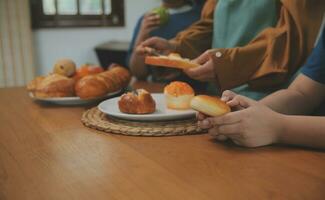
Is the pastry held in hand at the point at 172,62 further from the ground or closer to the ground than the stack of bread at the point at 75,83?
further from the ground

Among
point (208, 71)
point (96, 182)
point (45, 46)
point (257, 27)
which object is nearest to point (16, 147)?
point (96, 182)

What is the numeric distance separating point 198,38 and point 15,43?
1654 millimetres

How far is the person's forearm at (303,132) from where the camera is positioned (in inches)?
25.0

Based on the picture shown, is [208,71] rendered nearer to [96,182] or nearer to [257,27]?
[257,27]

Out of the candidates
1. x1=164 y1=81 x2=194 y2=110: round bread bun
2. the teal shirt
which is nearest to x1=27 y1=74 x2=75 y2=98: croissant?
x1=164 y1=81 x2=194 y2=110: round bread bun

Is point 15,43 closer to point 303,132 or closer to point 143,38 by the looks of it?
point 143,38

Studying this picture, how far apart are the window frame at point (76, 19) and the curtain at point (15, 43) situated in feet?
0.30

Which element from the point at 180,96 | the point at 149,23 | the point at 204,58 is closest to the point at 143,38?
the point at 149,23

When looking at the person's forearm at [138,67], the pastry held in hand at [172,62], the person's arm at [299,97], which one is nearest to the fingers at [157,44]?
the pastry held in hand at [172,62]

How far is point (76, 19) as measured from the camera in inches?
105

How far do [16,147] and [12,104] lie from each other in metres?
0.41

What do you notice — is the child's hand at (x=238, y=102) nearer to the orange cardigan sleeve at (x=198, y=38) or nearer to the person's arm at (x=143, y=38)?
the orange cardigan sleeve at (x=198, y=38)

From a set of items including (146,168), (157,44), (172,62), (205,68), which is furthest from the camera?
(157,44)

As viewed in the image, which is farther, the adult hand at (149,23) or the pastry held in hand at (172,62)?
the adult hand at (149,23)
